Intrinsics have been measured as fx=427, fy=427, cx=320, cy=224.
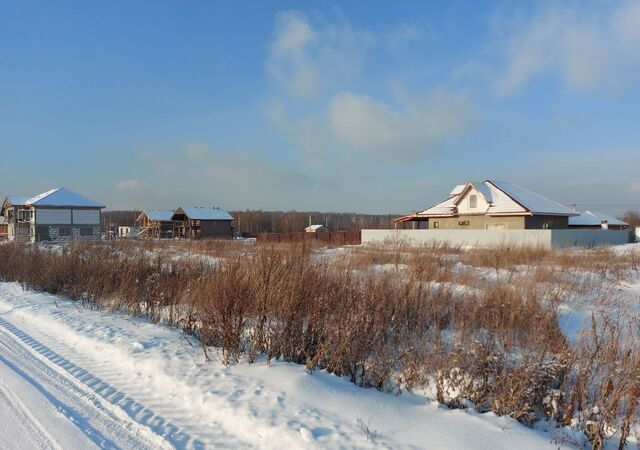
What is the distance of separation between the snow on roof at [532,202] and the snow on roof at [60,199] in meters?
43.8

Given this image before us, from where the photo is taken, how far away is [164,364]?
503cm

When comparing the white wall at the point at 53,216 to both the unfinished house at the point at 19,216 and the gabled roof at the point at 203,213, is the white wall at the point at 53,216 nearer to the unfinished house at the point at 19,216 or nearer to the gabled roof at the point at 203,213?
the unfinished house at the point at 19,216

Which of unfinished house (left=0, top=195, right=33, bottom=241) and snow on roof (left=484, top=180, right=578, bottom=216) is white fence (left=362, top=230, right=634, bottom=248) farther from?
unfinished house (left=0, top=195, right=33, bottom=241)

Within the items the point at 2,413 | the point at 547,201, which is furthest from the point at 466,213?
the point at 2,413

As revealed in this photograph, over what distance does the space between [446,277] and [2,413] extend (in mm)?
7642

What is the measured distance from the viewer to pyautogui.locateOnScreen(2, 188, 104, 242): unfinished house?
4647 cm

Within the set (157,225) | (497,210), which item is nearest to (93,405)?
(497,210)

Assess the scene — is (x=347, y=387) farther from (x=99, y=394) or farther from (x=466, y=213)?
(x=466, y=213)

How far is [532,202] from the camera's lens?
36.1m

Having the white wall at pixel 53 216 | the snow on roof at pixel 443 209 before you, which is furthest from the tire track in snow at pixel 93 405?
the white wall at pixel 53 216

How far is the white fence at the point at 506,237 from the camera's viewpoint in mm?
25109

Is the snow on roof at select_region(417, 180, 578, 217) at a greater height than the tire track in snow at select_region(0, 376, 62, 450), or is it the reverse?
the snow on roof at select_region(417, 180, 578, 217)

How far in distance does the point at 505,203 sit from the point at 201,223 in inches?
1581

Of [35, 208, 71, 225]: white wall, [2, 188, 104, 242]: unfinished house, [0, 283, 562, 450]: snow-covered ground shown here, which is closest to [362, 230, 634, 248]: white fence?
[0, 283, 562, 450]: snow-covered ground
